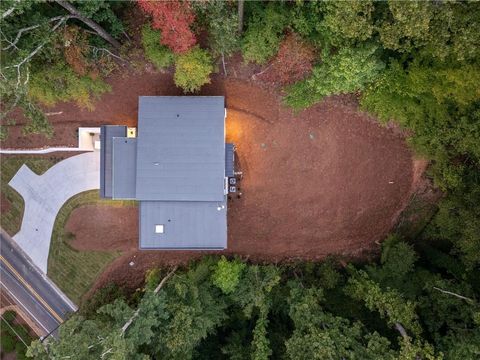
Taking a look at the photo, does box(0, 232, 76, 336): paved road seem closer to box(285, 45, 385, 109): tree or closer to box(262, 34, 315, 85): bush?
box(262, 34, 315, 85): bush

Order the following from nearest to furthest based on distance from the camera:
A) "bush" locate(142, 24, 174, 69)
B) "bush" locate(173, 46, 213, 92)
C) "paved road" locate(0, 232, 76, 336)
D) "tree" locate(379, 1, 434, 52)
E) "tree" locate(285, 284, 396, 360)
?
"tree" locate(379, 1, 434, 52) < "tree" locate(285, 284, 396, 360) < "bush" locate(173, 46, 213, 92) < "bush" locate(142, 24, 174, 69) < "paved road" locate(0, 232, 76, 336)

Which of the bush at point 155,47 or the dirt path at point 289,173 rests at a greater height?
the bush at point 155,47

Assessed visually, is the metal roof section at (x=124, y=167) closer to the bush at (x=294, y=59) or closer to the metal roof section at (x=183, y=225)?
the metal roof section at (x=183, y=225)

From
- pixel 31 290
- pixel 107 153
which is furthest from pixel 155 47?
pixel 31 290

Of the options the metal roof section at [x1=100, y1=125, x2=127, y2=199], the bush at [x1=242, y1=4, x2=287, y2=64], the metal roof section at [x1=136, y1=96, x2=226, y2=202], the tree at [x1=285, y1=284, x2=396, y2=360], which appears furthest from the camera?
the metal roof section at [x1=100, y1=125, x2=127, y2=199]

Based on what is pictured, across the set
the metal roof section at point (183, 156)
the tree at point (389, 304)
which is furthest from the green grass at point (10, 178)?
the tree at point (389, 304)

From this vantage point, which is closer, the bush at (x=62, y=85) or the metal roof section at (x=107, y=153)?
the bush at (x=62, y=85)

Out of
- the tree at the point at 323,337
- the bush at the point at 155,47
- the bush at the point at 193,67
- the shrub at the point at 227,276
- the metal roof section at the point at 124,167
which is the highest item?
the bush at the point at 155,47

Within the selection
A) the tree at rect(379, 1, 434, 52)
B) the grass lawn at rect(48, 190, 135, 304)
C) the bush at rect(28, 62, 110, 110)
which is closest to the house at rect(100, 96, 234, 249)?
the bush at rect(28, 62, 110, 110)
